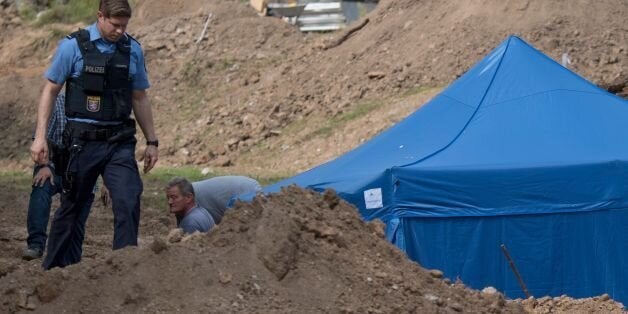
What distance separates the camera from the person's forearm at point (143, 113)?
24.4ft

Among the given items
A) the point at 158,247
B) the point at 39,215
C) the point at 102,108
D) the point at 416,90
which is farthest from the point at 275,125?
the point at 158,247

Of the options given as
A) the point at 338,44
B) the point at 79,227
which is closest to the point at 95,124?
the point at 79,227

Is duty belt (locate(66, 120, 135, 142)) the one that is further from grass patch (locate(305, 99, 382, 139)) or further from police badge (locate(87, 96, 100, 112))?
grass patch (locate(305, 99, 382, 139))

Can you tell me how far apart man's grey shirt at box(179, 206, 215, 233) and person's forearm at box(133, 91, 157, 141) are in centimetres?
111

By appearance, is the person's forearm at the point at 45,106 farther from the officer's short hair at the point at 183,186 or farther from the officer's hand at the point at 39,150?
the officer's short hair at the point at 183,186

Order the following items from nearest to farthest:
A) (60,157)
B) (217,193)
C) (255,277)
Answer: (255,277), (60,157), (217,193)

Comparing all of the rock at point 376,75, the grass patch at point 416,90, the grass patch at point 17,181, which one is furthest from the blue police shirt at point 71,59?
the rock at point 376,75

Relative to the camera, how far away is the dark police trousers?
7.12 metres

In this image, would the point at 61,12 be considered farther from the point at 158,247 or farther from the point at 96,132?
the point at 158,247

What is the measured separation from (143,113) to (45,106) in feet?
1.99

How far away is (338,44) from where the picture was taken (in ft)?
79.4

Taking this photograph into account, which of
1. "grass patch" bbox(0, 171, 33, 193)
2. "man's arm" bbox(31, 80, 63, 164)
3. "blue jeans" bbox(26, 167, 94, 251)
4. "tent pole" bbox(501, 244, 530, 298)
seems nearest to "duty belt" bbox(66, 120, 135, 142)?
"man's arm" bbox(31, 80, 63, 164)

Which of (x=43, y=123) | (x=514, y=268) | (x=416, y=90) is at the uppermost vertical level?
(x=43, y=123)

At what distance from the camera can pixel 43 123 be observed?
7.04 m
